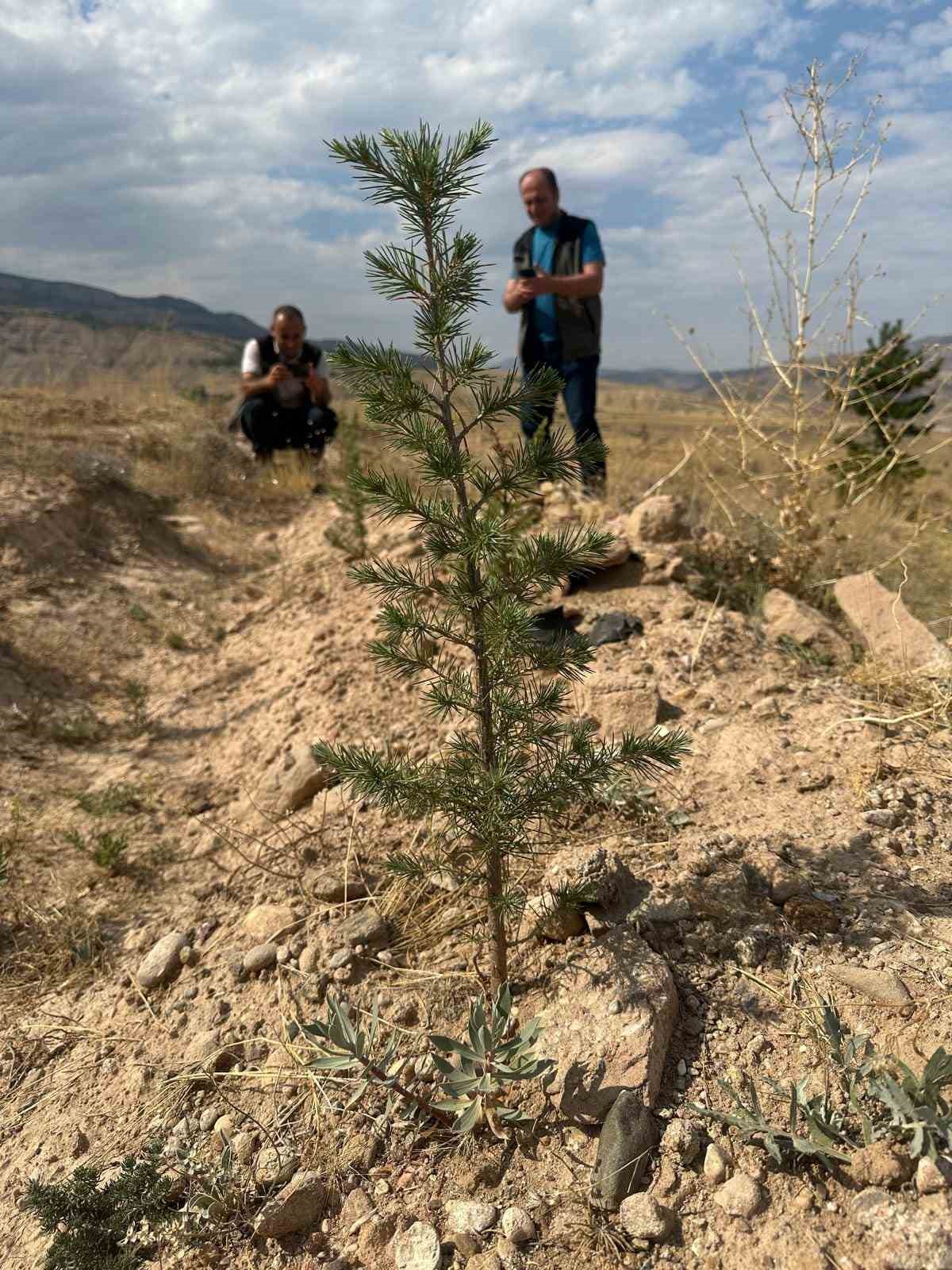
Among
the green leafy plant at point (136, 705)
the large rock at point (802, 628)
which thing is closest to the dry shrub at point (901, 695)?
the large rock at point (802, 628)

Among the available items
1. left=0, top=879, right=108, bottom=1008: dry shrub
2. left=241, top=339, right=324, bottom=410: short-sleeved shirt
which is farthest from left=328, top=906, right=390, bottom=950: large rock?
left=241, top=339, right=324, bottom=410: short-sleeved shirt

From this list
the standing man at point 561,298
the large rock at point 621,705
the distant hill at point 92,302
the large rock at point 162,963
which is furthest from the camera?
the distant hill at point 92,302

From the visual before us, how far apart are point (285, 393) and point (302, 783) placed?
5.07 metres

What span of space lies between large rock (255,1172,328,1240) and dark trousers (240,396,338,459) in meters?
6.35

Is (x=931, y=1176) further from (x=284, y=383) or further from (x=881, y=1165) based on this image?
(x=284, y=383)

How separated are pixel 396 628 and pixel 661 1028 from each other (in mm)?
1009

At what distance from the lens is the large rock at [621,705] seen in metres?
2.65

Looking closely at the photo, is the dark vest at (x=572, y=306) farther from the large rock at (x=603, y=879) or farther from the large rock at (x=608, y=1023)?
the large rock at (x=608, y=1023)

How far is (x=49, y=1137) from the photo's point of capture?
1826mm

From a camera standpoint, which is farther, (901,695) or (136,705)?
(136,705)

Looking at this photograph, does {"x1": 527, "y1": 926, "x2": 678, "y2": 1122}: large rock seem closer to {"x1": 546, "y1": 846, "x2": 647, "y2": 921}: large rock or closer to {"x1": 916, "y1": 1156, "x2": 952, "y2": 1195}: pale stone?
{"x1": 546, "y1": 846, "x2": 647, "y2": 921}: large rock

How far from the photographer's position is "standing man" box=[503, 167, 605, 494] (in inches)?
171

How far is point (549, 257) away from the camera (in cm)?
448

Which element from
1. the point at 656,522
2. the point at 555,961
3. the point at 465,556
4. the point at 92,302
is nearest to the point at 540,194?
the point at 656,522
